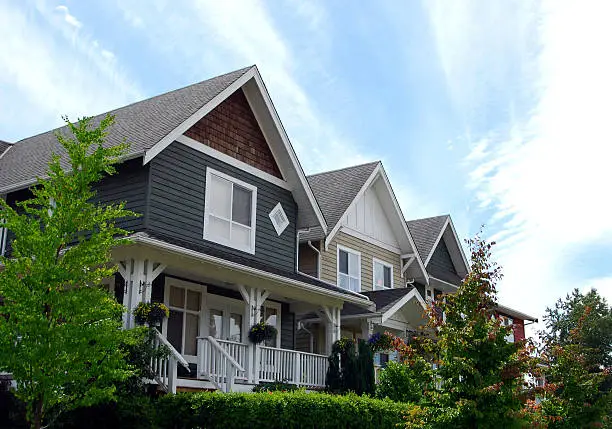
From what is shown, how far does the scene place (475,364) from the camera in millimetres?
10797

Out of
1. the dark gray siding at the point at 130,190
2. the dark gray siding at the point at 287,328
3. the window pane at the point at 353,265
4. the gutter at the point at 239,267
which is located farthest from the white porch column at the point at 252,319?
the window pane at the point at 353,265

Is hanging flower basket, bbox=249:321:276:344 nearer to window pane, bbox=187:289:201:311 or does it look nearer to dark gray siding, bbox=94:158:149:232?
window pane, bbox=187:289:201:311

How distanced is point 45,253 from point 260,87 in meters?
10.4

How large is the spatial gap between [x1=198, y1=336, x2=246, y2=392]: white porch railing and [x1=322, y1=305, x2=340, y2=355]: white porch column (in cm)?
489

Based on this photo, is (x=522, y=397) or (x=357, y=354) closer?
(x=522, y=397)

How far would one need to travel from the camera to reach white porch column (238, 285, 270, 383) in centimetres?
1767

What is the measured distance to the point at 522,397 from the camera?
10758mm

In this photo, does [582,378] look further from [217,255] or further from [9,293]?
[9,293]

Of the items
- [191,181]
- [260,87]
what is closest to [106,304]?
[191,181]

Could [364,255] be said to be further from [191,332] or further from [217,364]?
[217,364]

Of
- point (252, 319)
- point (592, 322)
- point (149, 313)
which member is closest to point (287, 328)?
point (252, 319)

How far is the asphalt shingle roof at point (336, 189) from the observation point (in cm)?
2516

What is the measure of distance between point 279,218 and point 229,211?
2129 millimetres

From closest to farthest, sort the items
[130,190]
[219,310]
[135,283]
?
[135,283] < [130,190] < [219,310]
